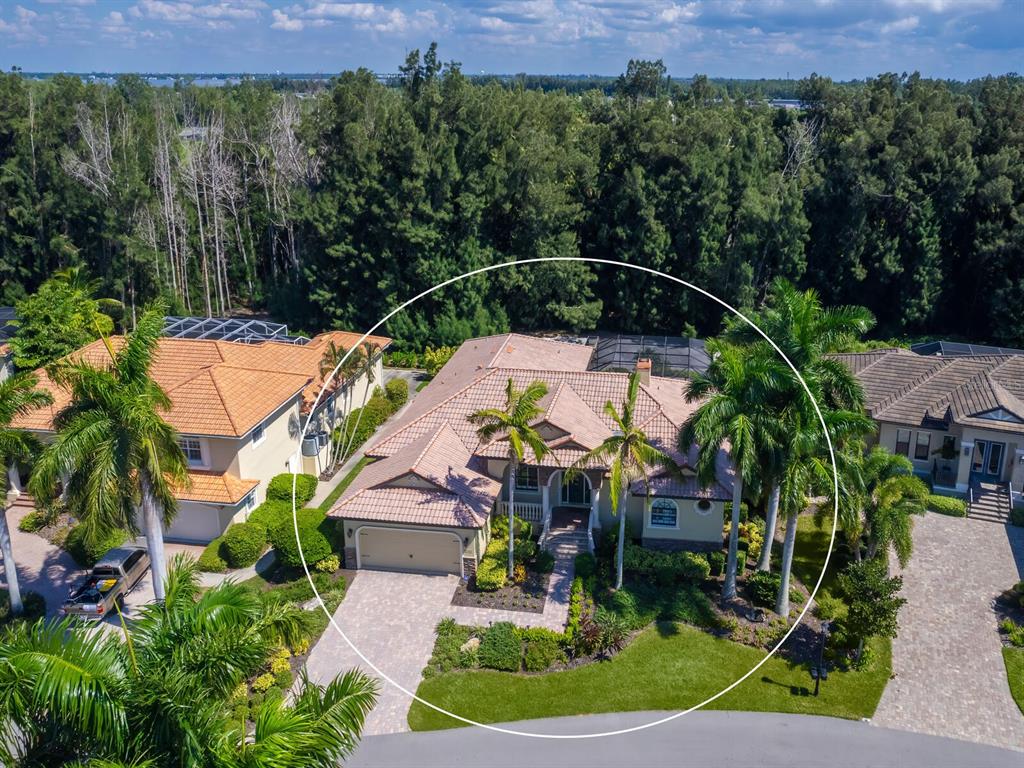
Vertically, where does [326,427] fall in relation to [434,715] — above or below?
above

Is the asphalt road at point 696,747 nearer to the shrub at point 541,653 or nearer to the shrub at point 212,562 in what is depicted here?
the shrub at point 541,653

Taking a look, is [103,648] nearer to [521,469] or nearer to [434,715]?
[434,715]

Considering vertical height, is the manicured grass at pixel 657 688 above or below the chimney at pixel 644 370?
below

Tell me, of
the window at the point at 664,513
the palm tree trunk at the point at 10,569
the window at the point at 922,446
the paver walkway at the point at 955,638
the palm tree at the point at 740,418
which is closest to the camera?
the paver walkway at the point at 955,638

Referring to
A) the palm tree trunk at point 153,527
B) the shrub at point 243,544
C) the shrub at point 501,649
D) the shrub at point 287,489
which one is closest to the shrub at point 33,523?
the shrub at point 243,544

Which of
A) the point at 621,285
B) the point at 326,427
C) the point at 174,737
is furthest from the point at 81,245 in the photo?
the point at 174,737

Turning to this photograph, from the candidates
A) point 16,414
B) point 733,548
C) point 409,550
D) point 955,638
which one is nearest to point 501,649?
point 409,550

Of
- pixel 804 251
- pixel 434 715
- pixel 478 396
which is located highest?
pixel 804 251

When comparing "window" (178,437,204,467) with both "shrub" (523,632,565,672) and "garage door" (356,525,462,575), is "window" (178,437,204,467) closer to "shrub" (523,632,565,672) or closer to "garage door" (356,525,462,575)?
"garage door" (356,525,462,575)
